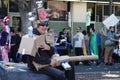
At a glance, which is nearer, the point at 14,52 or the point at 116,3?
the point at 14,52

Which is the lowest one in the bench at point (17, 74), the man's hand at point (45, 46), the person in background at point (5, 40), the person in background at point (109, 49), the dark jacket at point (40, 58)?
the person in background at point (109, 49)

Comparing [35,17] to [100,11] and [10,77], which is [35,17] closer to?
[10,77]

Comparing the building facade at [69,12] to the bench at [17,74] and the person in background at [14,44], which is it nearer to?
the person in background at [14,44]

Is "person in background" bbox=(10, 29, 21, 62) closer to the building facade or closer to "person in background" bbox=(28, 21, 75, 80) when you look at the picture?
the building facade

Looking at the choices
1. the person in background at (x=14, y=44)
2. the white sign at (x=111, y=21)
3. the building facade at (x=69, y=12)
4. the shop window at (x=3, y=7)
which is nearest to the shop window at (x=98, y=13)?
the building facade at (x=69, y=12)

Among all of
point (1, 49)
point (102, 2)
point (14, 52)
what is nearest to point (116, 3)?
point (102, 2)

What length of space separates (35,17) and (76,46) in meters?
15.3

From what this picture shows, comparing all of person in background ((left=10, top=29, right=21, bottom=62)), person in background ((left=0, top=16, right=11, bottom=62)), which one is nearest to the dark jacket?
person in background ((left=0, top=16, right=11, bottom=62))

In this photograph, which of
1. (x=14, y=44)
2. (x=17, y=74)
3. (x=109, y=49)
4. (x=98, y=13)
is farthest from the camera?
(x=98, y=13)

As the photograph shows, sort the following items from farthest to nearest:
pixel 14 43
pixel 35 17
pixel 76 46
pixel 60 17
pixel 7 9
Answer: pixel 60 17
pixel 7 9
pixel 76 46
pixel 14 43
pixel 35 17

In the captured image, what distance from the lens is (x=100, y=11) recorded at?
84.8 ft

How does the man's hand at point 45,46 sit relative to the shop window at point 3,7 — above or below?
above

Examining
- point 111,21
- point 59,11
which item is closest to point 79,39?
point 111,21

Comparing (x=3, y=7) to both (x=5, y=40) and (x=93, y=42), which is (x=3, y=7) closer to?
(x=93, y=42)
